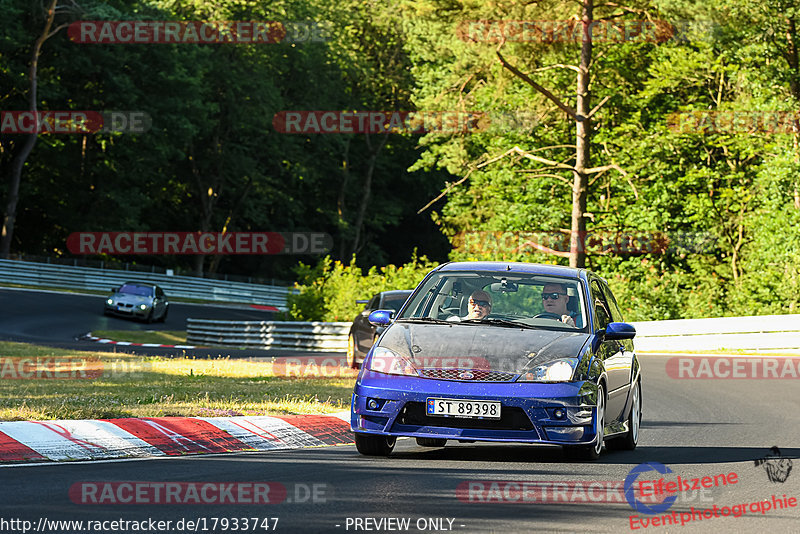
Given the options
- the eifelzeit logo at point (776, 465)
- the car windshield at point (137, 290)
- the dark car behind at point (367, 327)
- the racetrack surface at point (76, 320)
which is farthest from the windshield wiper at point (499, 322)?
the car windshield at point (137, 290)

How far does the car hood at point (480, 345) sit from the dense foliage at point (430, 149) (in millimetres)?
26428

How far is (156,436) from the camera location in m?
10.5

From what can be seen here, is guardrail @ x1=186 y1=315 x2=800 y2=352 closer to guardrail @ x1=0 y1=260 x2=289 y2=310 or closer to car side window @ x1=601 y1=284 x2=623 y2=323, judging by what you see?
car side window @ x1=601 y1=284 x2=623 y2=323

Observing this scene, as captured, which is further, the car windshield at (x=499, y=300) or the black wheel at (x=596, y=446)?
the car windshield at (x=499, y=300)

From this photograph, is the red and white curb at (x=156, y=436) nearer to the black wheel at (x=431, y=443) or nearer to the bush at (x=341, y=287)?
the black wheel at (x=431, y=443)

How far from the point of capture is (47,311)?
1826 inches

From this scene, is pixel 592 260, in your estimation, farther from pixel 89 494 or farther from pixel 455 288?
pixel 89 494

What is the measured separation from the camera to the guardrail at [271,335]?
116ft

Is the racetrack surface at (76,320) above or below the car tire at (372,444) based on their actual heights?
below

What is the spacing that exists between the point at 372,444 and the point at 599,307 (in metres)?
2.81

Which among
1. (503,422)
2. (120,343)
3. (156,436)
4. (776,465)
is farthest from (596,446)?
(120,343)

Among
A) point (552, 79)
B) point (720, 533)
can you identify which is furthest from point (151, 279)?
point (720, 533)

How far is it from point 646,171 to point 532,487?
37711mm

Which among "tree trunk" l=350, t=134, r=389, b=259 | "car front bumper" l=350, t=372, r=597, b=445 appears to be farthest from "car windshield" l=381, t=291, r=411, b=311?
"tree trunk" l=350, t=134, r=389, b=259
